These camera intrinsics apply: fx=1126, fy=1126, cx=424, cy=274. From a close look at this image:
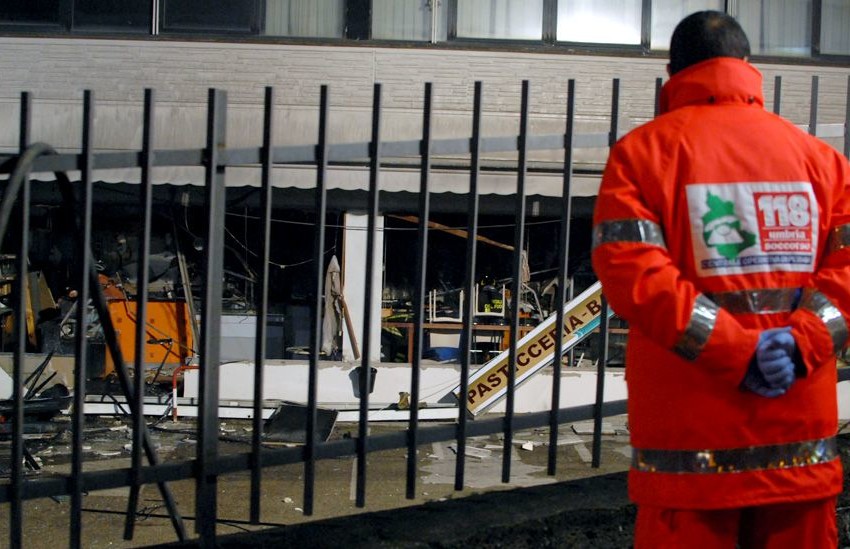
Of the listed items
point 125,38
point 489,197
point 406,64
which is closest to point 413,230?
point 489,197

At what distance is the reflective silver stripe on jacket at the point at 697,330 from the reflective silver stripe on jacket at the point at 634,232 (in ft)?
0.53

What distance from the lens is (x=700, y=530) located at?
8.25 feet

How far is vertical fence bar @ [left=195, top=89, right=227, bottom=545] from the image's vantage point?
326cm

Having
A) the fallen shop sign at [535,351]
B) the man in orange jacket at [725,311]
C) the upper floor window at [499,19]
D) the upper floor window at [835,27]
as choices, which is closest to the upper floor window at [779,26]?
the upper floor window at [835,27]

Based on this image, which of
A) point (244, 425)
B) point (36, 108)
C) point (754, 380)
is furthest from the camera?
point (36, 108)

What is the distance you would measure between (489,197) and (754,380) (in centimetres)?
1070

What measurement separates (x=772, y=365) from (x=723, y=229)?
0.32 metres

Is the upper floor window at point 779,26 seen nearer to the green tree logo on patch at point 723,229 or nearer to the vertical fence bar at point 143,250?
the vertical fence bar at point 143,250

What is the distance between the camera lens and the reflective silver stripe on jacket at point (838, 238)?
265 centimetres

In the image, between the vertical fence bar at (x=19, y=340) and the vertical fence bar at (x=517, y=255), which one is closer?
the vertical fence bar at (x=19, y=340)

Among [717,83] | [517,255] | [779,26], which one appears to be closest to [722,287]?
[717,83]

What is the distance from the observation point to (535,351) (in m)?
10.8

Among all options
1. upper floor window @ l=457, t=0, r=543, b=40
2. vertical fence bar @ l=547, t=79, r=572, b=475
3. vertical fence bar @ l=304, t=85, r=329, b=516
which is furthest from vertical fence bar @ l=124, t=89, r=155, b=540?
upper floor window @ l=457, t=0, r=543, b=40

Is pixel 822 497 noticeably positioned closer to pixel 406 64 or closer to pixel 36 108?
pixel 406 64
